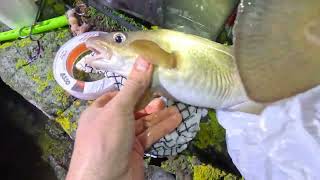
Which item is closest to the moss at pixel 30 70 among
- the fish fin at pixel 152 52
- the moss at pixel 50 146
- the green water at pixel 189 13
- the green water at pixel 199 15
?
the moss at pixel 50 146

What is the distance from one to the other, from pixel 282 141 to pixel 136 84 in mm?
444

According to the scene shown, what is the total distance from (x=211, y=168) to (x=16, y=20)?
1.14m

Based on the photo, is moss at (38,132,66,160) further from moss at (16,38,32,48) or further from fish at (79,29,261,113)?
fish at (79,29,261,113)

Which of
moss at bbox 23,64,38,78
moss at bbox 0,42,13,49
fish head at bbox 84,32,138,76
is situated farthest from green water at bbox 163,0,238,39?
moss at bbox 0,42,13,49

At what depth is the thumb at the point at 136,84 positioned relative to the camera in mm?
1422

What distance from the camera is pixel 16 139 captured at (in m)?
2.43

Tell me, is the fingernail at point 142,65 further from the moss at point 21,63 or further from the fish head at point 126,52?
the moss at point 21,63

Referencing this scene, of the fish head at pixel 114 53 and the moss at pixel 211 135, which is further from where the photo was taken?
the moss at pixel 211 135

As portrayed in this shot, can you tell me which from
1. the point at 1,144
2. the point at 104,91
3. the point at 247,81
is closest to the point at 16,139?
the point at 1,144

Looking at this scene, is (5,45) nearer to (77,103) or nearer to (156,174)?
(77,103)

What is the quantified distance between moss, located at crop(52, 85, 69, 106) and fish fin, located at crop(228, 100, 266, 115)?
746 millimetres

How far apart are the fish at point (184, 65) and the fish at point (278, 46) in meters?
0.22

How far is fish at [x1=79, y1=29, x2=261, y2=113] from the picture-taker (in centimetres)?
151

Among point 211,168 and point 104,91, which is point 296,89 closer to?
point 211,168
